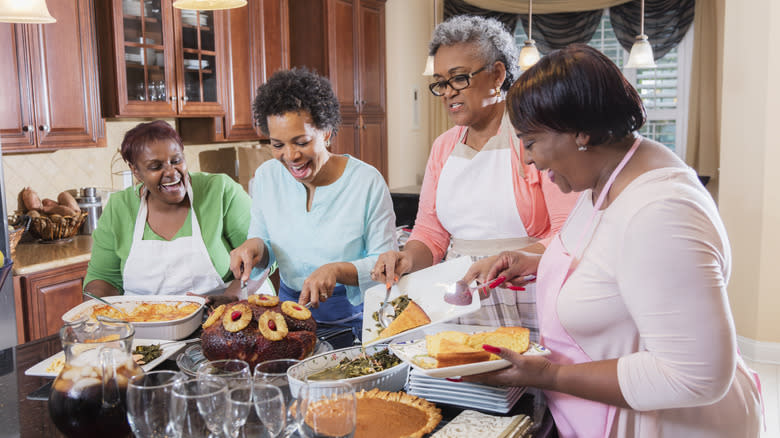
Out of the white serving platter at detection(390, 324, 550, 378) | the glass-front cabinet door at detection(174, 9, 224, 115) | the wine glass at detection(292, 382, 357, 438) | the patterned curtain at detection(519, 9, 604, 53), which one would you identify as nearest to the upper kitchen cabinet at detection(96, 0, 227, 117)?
the glass-front cabinet door at detection(174, 9, 224, 115)

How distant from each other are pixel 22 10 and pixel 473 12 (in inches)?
→ 218

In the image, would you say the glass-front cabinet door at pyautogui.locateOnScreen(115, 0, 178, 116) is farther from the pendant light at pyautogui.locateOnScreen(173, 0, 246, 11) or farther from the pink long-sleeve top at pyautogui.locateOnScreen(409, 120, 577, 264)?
the pink long-sleeve top at pyautogui.locateOnScreen(409, 120, 577, 264)

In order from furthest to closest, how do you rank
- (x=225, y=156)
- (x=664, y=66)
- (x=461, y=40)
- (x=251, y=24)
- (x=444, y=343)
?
(x=664, y=66)
(x=225, y=156)
(x=251, y=24)
(x=461, y=40)
(x=444, y=343)

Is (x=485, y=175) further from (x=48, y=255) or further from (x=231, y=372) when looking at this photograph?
(x=48, y=255)

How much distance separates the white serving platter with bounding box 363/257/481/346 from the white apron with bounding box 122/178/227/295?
2.54 ft

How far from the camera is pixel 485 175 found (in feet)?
6.24

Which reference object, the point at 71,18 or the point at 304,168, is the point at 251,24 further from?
the point at 304,168

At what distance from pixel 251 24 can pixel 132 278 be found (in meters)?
2.49

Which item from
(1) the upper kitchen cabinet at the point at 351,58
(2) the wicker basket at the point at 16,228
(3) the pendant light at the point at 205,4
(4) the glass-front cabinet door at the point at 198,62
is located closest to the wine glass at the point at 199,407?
(3) the pendant light at the point at 205,4

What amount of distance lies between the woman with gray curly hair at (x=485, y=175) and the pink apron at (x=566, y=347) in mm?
453

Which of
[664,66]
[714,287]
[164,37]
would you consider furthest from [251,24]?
[664,66]

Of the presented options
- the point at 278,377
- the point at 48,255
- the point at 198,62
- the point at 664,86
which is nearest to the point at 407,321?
the point at 278,377

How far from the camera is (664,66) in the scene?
21.5ft

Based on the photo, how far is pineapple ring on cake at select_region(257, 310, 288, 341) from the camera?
1.34 metres
